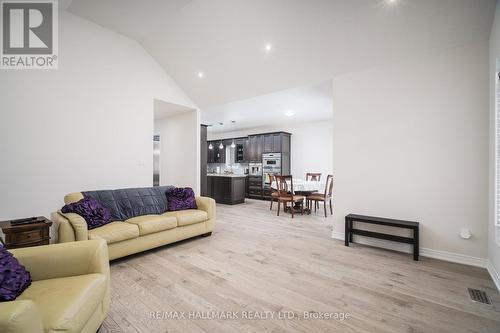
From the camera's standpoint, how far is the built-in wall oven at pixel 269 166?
301 inches

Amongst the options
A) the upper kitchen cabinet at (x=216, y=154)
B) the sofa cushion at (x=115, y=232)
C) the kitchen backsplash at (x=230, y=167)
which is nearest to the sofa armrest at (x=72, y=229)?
the sofa cushion at (x=115, y=232)

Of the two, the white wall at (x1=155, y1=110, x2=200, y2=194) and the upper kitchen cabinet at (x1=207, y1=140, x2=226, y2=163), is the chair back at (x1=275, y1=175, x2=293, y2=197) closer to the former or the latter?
the white wall at (x1=155, y1=110, x2=200, y2=194)

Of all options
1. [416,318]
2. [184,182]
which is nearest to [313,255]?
[416,318]

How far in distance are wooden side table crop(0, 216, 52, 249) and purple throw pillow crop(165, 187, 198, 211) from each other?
→ 159 cm

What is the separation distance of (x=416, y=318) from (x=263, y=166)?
20.8ft

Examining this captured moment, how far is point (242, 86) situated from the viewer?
4.64 meters

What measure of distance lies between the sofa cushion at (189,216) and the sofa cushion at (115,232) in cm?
62

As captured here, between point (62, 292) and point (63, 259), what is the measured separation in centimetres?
35

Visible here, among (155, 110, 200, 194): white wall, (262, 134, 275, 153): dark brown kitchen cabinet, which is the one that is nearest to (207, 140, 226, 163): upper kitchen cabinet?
(262, 134, 275, 153): dark brown kitchen cabinet

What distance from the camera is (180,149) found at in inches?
242

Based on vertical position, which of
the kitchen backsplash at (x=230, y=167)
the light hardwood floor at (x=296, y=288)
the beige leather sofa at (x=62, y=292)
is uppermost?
the kitchen backsplash at (x=230, y=167)

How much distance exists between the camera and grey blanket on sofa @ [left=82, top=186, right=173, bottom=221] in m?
3.28

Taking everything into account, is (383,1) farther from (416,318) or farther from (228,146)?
(228,146)

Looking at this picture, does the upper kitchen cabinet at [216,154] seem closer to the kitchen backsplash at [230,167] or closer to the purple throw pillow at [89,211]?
the kitchen backsplash at [230,167]
